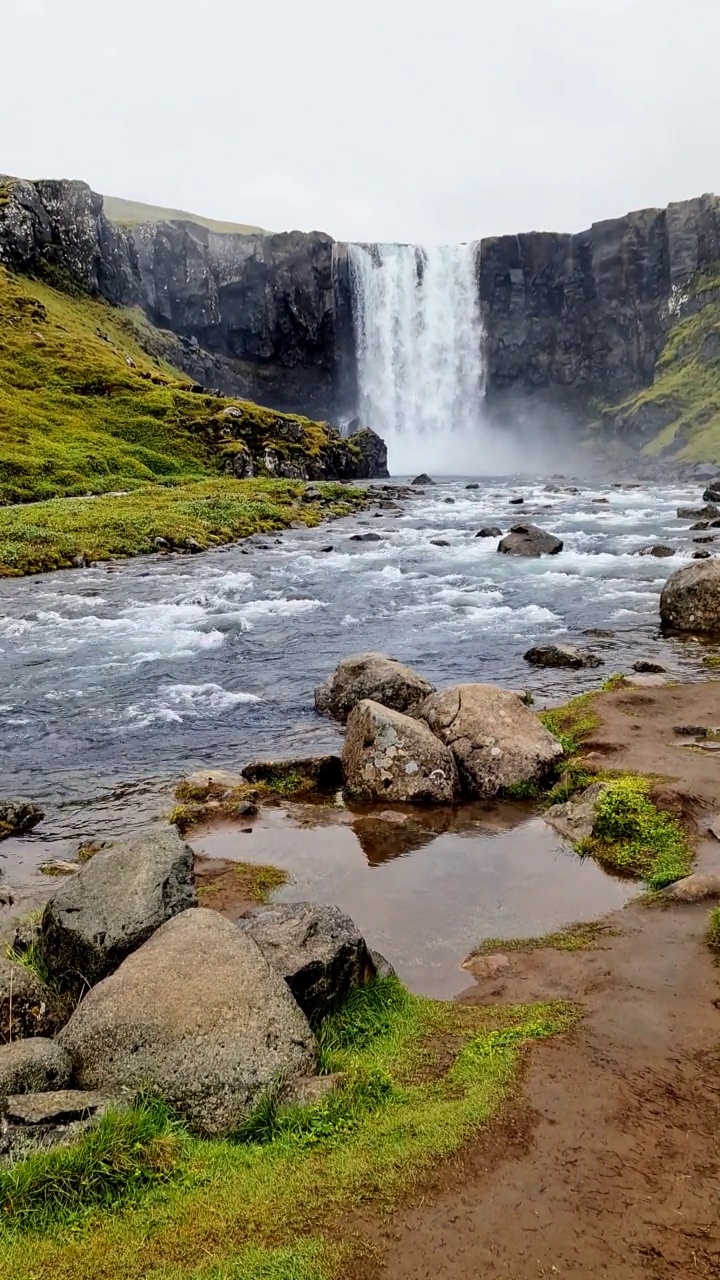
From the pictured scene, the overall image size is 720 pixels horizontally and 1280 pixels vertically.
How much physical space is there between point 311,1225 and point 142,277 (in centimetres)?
15189

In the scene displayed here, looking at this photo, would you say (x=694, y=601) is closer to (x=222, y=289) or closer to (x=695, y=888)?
(x=695, y=888)

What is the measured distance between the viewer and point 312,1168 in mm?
5164

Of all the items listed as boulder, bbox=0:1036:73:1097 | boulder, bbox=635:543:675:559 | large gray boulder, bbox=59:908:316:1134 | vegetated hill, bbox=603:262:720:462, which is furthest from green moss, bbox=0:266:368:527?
vegetated hill, bbox=603:262:720:462

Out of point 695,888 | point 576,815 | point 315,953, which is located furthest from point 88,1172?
point 576,815

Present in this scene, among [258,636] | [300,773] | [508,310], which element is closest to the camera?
[300,773]

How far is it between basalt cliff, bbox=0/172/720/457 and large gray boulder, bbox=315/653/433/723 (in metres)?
119

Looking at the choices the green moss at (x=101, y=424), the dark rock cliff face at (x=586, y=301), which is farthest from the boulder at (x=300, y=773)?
the dark rock cliff face at (x=586, y=301)

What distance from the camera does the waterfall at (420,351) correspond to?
122 m

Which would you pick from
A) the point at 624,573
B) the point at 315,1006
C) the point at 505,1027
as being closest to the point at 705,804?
the point at 505,1027

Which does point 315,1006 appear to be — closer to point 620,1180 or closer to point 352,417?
point 620,1180

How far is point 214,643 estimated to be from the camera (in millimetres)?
22688

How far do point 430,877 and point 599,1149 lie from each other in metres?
4.68

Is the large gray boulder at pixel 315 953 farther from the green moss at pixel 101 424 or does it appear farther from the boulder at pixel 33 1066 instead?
the green moss at pixel 101 424

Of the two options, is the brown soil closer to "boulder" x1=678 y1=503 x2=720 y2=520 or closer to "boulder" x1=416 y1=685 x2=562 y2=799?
"boulder" x1=416 y1=685 x2=562 y2=799
